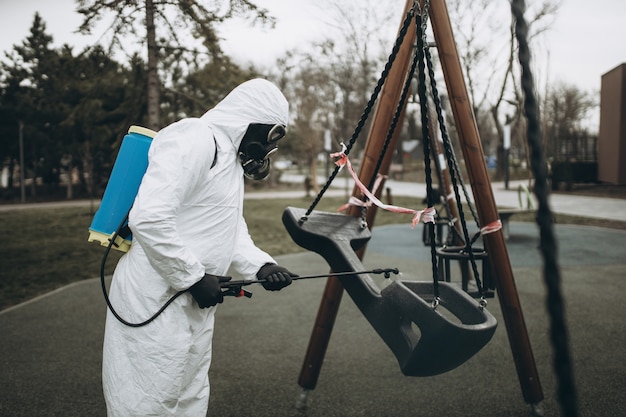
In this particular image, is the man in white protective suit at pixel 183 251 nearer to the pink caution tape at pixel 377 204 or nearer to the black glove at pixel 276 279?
the black glove at pixel 276 279

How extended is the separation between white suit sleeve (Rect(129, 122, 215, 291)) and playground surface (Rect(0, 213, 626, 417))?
153 cm

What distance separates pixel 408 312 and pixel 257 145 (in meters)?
0.96

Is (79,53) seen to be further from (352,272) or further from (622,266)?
(622,266)

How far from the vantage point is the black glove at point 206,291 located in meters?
2.02

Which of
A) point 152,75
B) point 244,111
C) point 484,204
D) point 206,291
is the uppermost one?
point 152,75

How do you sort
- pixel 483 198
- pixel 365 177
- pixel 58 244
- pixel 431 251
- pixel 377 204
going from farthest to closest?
1. pixel 58 244
2. pixel 365 177
3. pixel 483 198
4. pixel 377 204
5. pixel 431 251

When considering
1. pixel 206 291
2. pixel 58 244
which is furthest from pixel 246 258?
pixel 58 244

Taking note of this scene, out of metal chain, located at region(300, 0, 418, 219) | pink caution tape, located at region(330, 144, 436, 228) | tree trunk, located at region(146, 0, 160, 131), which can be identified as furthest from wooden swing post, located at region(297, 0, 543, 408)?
tree trunk, located at region(146, 0, 160, 131)

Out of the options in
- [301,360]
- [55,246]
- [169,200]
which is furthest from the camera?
[55,246]

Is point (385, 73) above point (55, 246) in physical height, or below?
above

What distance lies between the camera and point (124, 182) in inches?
84.6

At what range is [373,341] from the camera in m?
4.40

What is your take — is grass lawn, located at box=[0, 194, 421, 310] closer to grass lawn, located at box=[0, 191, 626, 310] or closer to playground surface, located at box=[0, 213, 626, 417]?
grass lawn, located at box=[0, 191, 626, 310]

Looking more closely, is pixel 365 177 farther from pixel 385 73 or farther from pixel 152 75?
pixel 152 75
